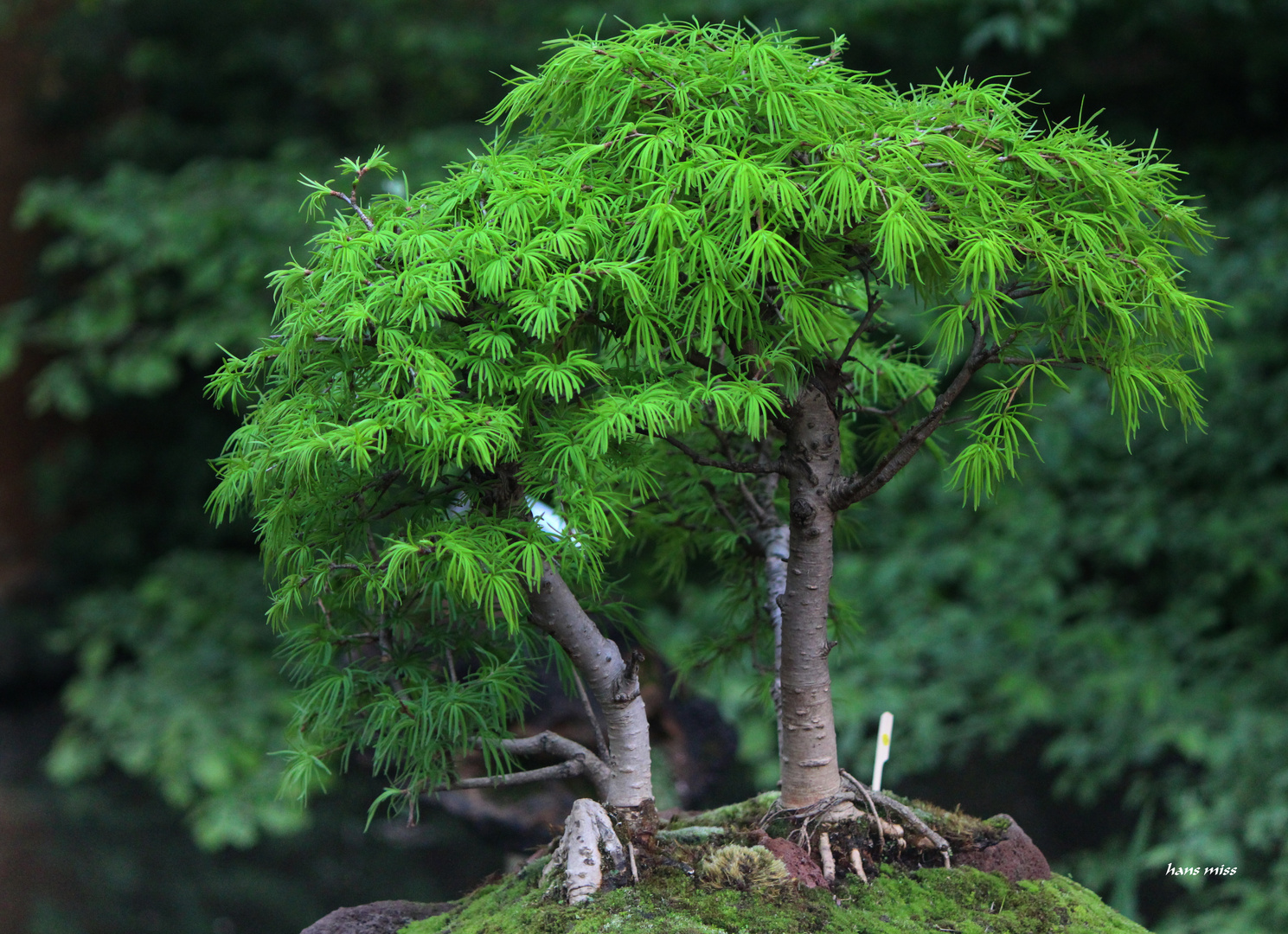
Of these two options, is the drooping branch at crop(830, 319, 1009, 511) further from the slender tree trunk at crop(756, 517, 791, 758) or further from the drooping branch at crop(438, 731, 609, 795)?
the drooping branch at crop(438, 731, 609, 795)

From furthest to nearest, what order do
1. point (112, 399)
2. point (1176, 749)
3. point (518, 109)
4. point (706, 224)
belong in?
point (112, 399)
point (1176, 749)
point (518, 109)
point (706, 224)

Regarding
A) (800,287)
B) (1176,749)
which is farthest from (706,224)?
(1176,749)

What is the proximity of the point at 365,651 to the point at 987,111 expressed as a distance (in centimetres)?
91

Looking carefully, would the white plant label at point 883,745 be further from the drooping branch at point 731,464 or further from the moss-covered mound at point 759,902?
the drooping branch at point 731,464

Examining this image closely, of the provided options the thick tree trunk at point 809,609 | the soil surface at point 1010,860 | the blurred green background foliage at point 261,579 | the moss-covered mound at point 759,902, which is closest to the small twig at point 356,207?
the thick tree trunk at point 809,609

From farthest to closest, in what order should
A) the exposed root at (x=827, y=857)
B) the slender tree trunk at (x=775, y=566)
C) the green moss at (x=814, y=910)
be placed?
the slender tree trunk at (x=775, y=566) < the exposed root at (x=827, y=857) < the green moss at (x=814, y=910)

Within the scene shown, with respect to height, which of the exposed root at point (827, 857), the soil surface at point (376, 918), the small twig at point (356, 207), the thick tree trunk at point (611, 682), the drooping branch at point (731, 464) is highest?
the small twig at point (356, 207)

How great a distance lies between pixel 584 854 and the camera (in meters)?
1.14

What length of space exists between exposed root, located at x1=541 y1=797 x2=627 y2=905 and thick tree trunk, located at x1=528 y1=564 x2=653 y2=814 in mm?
54

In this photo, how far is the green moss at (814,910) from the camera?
1.08 meters

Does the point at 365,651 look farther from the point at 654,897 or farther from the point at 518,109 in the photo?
the point at 518,109

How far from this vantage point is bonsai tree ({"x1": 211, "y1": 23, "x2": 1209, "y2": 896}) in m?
0.98

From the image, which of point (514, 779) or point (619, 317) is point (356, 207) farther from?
point (514, 779)

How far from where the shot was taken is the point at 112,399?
448cm
